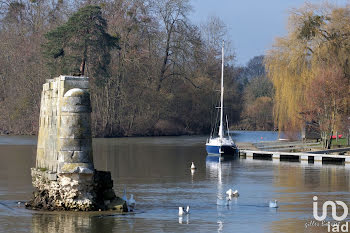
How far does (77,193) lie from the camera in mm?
20891

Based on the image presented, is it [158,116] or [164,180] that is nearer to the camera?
[164,180]

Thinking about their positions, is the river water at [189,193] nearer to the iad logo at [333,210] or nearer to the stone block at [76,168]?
Answer: the iad logo at [333,210]

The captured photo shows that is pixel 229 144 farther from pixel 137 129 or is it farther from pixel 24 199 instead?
pixel 137 129

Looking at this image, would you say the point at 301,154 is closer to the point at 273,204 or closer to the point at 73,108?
the point at 273,204

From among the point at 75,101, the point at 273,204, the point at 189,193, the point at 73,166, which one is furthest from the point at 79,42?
the point at 73,166

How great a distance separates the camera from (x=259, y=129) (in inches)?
4284

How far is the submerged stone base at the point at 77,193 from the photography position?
68.2 ft

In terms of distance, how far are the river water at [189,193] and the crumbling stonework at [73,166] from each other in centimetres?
45

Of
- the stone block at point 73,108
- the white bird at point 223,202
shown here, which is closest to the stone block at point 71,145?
the stone block at point 73,108

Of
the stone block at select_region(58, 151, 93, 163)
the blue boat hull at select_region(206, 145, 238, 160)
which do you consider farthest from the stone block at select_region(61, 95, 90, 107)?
the blue boat hull at select_region(206, 145, 238, 160)

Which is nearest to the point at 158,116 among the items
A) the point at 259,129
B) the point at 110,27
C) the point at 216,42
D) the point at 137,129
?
the point at 137,129

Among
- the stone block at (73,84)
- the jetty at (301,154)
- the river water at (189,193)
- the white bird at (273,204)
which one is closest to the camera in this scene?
the river water at (189,193)

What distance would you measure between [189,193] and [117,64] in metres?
52.6

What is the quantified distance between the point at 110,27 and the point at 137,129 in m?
11.8
